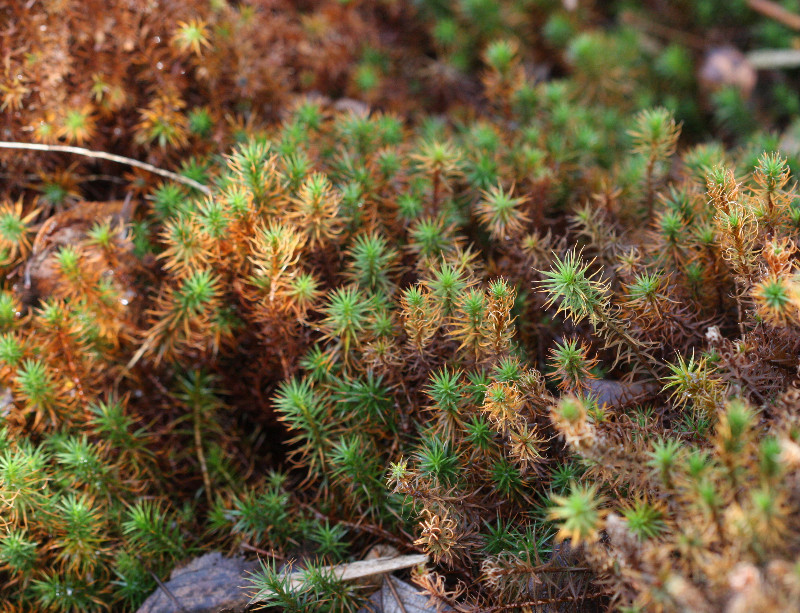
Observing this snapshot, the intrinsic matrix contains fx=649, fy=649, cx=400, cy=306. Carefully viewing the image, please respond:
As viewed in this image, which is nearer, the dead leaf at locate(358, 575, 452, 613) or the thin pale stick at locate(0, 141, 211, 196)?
the dead leaf at locate(358, 575, 452, 613)

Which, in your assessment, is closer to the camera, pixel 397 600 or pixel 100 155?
pixel 397 600

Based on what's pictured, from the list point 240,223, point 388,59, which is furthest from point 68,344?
point 388,59

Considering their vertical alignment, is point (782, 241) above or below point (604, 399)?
above

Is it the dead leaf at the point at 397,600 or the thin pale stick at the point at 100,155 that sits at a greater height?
the thin pale stick at the point at 100,155

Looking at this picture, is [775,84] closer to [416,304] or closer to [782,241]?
[782,241]

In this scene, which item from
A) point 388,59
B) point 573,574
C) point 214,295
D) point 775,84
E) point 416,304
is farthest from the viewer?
point 775,84

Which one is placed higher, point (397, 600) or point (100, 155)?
point (100, 155)

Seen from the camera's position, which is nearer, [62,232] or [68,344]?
[68,344]

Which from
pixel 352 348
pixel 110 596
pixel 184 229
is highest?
pixel 184 229

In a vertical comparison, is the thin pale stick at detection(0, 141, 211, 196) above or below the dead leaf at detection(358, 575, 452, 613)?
above

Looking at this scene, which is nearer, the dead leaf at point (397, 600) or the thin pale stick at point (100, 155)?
the dead leaf at point (397, 600)

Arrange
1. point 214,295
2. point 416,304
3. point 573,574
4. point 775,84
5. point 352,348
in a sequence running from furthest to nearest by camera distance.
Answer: point 775,84, point 214,295, point 352,348, point 416,304, point 573,574
